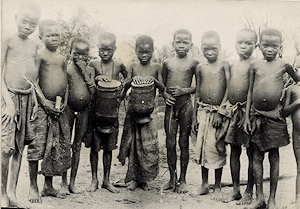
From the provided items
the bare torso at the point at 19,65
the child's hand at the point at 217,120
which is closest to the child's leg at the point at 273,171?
the child's hand at the point at 217,120

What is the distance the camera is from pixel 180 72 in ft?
17.0

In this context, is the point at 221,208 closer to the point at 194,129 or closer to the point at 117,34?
the point at 194,129

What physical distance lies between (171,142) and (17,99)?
5.81ft

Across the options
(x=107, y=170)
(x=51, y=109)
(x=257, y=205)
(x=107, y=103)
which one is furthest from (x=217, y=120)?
(x=51, y=109)

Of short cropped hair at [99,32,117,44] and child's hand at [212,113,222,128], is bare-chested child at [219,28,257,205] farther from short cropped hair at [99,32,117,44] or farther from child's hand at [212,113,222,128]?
short cropped hair at [99,32,117,44]

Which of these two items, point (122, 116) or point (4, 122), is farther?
point (122, 116)

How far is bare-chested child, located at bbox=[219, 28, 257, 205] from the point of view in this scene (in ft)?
16.6

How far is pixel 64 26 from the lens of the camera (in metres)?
5.18

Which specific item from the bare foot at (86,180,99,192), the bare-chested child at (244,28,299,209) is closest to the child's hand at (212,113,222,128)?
the bare-chested child at (244,28,299,209)

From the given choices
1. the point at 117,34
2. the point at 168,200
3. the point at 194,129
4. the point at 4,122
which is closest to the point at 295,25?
the point at 194,129

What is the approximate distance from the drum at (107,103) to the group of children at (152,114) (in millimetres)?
72

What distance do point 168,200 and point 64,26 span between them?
2.29 meters

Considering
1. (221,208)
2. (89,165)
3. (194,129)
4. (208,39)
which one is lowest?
(221,208)

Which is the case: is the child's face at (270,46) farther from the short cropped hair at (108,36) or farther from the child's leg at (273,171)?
the short cropped hair at (108,36)
